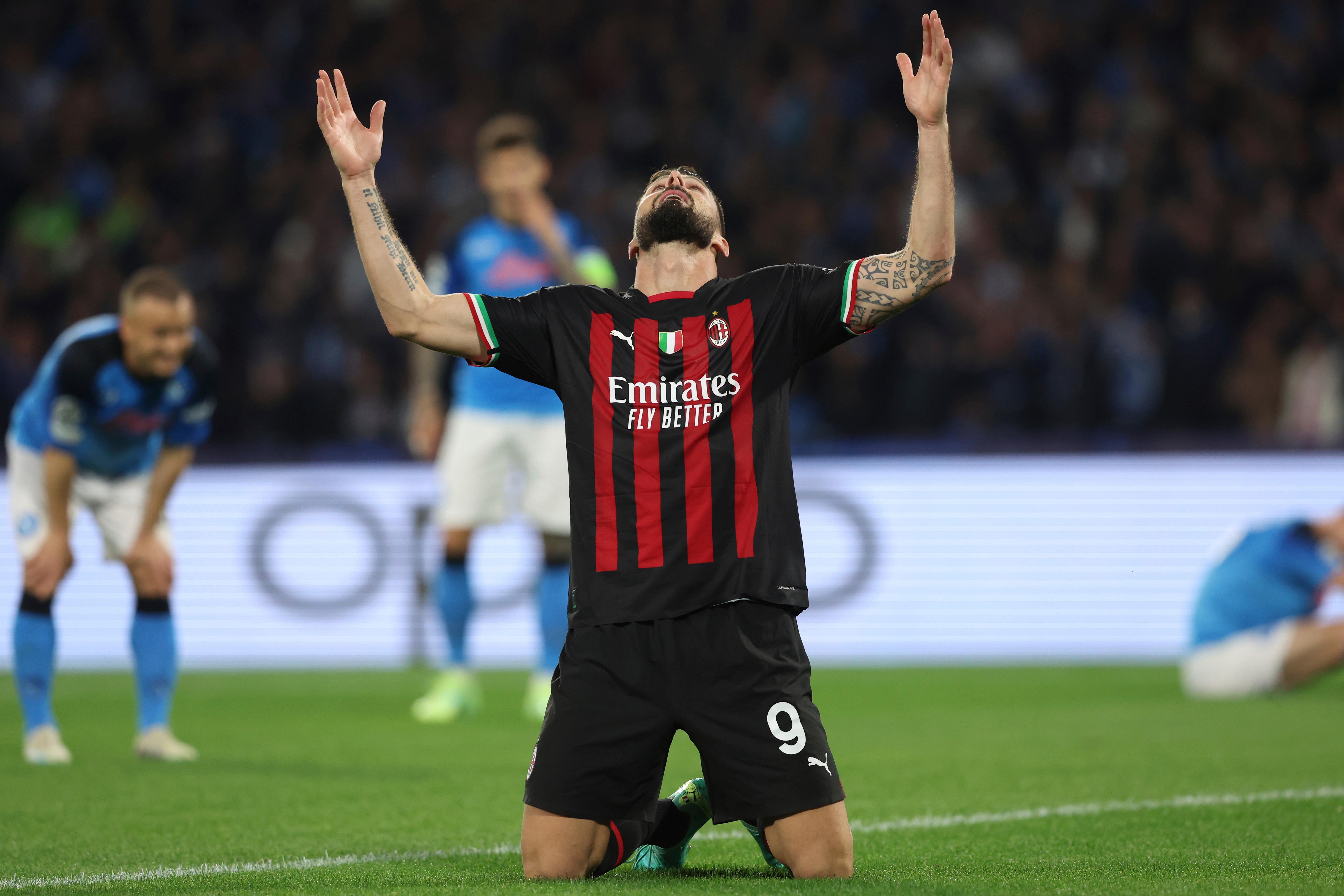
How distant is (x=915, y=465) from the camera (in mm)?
10625

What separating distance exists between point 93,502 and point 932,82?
14.4 feet

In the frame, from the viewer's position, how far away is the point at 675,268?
12.9 feet

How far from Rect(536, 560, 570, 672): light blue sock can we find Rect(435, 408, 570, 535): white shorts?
0.21 meters

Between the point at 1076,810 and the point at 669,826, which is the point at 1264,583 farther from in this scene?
the point at 669,826

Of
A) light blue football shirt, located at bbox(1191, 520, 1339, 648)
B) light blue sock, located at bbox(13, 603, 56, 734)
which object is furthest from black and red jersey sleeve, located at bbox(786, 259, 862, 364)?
light blue football shirt, located at bbox(1191, 520, 1339, 648)

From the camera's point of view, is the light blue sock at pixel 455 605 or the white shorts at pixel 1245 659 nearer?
the light blue sock at pixel 455 605

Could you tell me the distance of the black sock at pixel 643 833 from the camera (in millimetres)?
3752

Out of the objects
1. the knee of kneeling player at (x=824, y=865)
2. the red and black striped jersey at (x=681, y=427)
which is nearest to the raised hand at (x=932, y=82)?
the red and black striped jersey at (x=681, y=427)

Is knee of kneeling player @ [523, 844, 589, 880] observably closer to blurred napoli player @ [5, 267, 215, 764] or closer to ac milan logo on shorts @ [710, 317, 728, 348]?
ac milan logo on shorts @ [710, 317, 728, 348]

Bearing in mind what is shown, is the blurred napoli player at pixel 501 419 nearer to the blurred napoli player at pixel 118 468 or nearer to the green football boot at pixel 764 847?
the blurred napoli player at pixel 118 468

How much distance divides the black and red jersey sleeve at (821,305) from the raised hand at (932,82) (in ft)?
1.29

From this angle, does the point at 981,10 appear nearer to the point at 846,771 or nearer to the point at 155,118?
the point at 155,118

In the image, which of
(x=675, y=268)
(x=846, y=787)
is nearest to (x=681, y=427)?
(x=675, y=268)

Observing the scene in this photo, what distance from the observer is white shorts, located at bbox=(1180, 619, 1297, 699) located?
8383 millimetres
